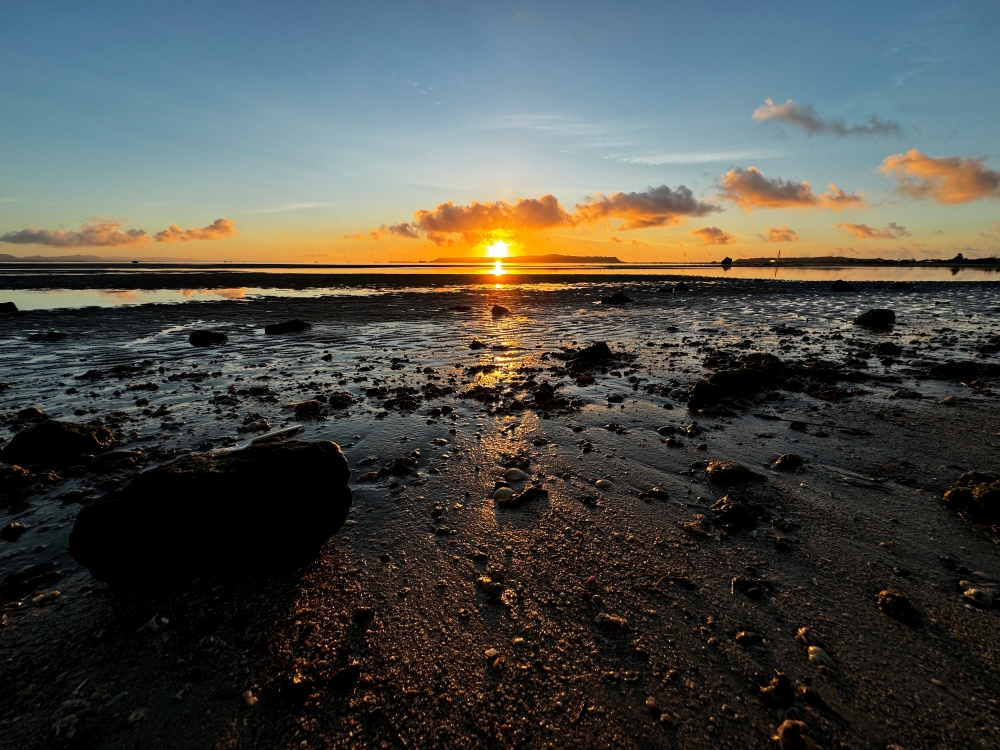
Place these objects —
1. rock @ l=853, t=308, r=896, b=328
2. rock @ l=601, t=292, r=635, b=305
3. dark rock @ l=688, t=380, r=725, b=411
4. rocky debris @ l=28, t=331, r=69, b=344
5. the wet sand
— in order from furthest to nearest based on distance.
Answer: rock @ l=601, t=292, r=635, b=305 → rock @ l=853, t=308, r=896, b=328 → rocky debris @ l=28, t=331, r=69, b=344 → dark rock @ l=688, t=380, r=725, b=411 → the wet sand

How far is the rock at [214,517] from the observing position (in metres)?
4.60

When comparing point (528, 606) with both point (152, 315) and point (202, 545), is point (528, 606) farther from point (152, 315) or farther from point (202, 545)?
point (152, 315)

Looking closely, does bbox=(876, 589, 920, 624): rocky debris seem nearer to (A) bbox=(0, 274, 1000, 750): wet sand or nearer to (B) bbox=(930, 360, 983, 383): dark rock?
(A) bbox=(0, 274, 1000, 750): wet sand

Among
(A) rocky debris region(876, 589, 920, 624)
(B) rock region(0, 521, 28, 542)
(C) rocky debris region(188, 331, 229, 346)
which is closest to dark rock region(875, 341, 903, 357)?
(A) rocky debris region(876, 589, 920, 624)

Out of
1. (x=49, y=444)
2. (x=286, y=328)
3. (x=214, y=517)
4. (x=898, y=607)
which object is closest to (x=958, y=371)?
(x=898, y=607)

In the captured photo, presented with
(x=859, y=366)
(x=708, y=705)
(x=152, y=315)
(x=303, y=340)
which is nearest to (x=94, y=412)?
(x=303, y=340)

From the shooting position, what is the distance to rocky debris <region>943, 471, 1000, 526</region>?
5348mm

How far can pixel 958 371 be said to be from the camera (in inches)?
461

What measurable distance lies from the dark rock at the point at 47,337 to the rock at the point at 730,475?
27143 millimetres

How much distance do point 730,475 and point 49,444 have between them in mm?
11081

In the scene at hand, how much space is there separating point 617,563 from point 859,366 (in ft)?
42.1

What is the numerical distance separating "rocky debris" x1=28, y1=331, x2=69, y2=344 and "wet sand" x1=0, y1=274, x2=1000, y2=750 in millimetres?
13670

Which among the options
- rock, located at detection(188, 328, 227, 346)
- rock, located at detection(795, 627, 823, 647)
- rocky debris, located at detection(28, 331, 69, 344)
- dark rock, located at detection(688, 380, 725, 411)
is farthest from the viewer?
rocky debris, located at detection(28, 331, 69, 344)

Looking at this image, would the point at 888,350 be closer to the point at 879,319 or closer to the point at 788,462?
the point at 879,319
